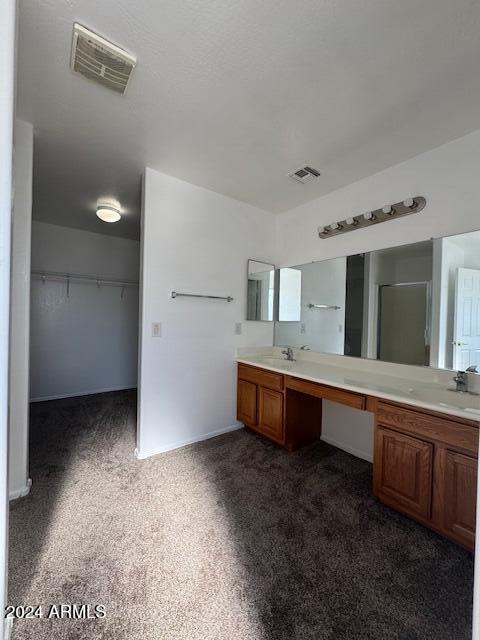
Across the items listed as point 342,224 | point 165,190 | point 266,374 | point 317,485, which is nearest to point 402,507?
point 317,485

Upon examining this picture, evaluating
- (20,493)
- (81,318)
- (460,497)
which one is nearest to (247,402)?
(460,497)

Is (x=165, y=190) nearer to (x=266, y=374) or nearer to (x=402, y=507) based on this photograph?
(x=266, y=374)

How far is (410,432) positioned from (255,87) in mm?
2180

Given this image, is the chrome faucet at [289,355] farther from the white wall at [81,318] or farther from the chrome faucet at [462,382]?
the white wall at [81,318]

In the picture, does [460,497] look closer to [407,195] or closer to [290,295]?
[407,195]

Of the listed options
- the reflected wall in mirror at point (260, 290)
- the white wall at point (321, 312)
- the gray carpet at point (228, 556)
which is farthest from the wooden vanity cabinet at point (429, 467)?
the reflected wall in mirror at point (260, 290)

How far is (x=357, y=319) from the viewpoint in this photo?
7.79ft

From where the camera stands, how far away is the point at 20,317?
1733 mm

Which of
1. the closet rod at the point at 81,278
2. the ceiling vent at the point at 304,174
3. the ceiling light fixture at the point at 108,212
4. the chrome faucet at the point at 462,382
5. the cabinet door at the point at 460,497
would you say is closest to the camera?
the cabinet door at the point at 460,497

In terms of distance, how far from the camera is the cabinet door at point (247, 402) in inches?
103

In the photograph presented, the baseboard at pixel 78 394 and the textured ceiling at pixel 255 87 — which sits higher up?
the textured ceiling at pixel 255 87

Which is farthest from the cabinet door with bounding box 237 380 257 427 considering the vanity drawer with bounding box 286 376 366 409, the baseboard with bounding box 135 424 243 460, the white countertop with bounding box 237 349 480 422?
the vanity drawer with bounding box 286 376 366 409

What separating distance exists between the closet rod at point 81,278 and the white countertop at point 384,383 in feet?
8.80

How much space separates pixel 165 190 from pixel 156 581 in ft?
8.76
